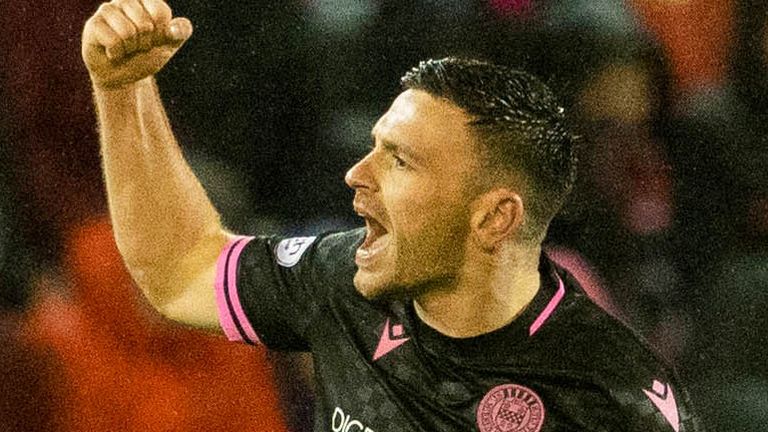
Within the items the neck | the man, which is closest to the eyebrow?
the man

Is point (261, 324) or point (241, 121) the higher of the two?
point (241, 121)

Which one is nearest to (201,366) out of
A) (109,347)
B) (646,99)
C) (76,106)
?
(109,347)

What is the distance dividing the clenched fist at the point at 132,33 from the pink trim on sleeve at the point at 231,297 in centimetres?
22

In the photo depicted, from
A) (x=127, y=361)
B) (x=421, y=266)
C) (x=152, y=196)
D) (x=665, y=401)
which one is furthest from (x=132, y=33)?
(x=665, y=401)

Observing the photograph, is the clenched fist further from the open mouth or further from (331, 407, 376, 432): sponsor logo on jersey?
(331, 407, 376, 432): sponsor logo on jersey

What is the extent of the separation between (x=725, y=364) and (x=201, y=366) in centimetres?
56

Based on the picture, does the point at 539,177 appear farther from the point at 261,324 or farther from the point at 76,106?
the point at 76,106

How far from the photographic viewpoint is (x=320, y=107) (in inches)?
45.0

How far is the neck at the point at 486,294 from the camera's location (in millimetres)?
1008

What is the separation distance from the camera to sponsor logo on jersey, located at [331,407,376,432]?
41.0 inches

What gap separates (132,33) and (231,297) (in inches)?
12.0

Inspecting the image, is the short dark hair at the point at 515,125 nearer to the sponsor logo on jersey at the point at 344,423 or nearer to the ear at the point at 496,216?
the ear at the point at 496,216

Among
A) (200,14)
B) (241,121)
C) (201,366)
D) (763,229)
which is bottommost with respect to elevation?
(201,366)

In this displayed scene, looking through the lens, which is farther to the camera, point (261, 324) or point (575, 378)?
point (261, 324)
